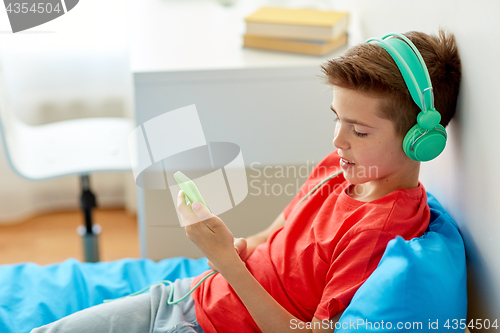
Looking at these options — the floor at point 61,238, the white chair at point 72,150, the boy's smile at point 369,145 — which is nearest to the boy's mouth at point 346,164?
the boy's smile at point 369,145

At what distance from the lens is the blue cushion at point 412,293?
28.7 inches

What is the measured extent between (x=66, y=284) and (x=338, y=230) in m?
0.62

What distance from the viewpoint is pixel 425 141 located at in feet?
2.62

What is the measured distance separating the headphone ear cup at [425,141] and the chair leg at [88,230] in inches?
45.0

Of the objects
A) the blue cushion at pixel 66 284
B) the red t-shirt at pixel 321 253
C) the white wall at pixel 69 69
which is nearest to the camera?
the red t-shirt at pixel 321 253

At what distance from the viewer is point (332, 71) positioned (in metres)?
0.87

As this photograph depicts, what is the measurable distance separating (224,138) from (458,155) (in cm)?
65

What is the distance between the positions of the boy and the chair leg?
728 millimetres

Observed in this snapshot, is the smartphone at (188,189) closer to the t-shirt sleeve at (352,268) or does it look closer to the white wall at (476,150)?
the t-shirt sleeve at (352,268)

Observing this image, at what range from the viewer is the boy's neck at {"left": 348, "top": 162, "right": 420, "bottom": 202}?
2.94 ft

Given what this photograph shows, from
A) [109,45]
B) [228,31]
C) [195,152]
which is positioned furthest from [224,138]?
[109,45]

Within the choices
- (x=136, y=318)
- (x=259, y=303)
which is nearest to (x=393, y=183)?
(x=259, y=303)

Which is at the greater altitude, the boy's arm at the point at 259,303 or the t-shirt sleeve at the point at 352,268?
the t-shirt sleeve at the point at 352,268

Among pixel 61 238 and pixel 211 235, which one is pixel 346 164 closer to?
pixel 211 235
